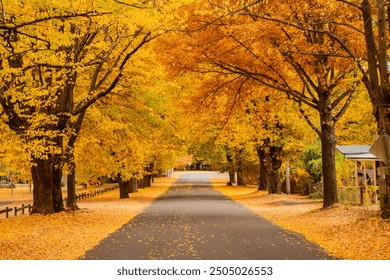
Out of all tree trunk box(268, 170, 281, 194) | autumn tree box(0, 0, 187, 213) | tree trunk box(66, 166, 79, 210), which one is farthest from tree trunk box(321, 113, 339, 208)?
tree trunk box(268, 170, 281, 194)

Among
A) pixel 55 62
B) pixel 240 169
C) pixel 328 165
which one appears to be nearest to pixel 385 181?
pixel 328 165

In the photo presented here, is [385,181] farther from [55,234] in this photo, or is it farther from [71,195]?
[71,195]

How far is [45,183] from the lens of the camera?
2567 centimetres

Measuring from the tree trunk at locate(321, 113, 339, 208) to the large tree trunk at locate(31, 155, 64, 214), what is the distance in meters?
11.8

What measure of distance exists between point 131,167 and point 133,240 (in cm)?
2072

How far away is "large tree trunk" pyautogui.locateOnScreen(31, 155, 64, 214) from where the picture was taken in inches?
1000

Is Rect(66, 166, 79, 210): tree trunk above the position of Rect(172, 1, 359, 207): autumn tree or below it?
below

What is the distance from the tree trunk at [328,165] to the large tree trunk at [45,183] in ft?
38.6

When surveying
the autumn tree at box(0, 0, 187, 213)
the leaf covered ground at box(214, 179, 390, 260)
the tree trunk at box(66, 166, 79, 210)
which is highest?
the autumn tree at box(0, 0, 187, 213)

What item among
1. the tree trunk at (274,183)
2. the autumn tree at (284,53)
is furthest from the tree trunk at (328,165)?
the tree trunk at (274,183)

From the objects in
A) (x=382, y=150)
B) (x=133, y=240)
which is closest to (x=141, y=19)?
(x=133, y=240)

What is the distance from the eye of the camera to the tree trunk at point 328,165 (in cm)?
2453

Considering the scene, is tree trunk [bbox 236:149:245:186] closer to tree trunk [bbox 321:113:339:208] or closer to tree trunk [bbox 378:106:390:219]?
tree trunk [bbox 321:113:339:208]

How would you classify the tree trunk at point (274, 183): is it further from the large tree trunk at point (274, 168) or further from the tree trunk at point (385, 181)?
the tree trunk at point (385, 181)
